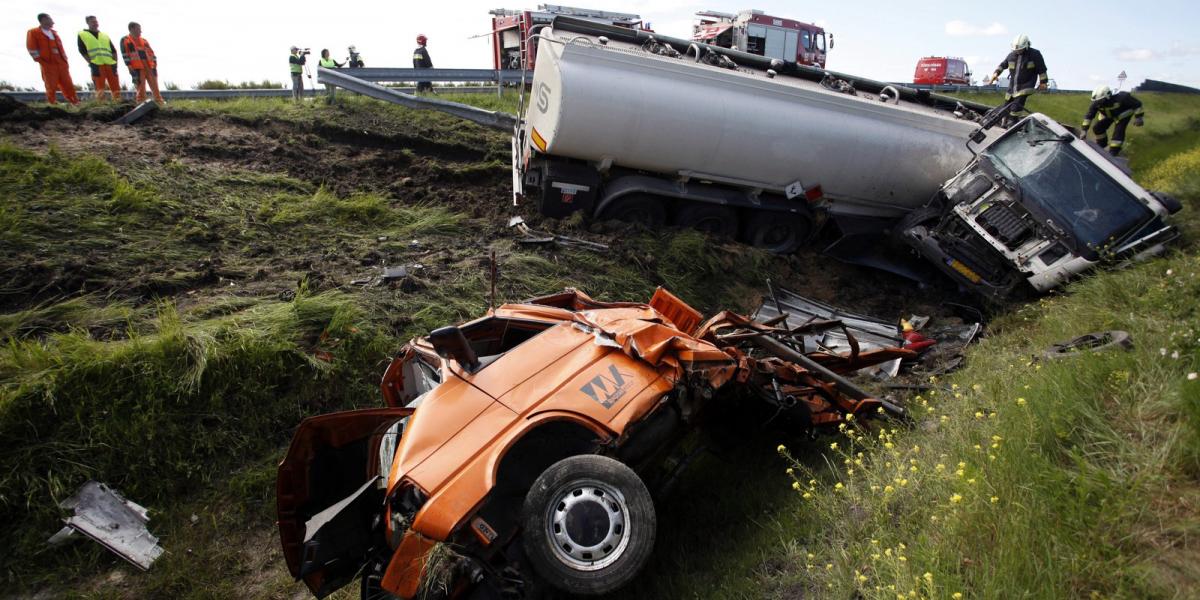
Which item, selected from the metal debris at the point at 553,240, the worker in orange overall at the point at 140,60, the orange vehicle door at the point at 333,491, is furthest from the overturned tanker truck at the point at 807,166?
the worker in orange overall at the point at 140,60

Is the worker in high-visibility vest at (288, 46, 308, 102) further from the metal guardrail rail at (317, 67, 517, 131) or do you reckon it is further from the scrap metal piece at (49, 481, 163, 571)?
the scrap metal piece at (49, 481, 163, 571)

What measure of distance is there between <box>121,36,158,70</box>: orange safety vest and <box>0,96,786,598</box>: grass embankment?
401 cm

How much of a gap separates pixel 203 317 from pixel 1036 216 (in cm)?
786

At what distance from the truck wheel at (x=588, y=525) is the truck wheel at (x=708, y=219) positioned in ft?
17.6

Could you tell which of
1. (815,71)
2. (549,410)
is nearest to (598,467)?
(549,410)

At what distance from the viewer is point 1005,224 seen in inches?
277

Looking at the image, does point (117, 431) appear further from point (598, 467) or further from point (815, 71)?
point (815, 71)

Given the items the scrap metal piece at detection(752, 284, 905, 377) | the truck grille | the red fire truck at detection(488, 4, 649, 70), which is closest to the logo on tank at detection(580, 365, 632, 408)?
the scrap metal piece at detection(752, 284, 905, 377)

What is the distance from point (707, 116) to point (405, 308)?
12.9ft

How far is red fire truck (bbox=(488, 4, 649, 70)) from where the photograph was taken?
1653 centimetres

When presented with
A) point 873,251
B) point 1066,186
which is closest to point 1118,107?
point 1066,186

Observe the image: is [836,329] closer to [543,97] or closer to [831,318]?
[831,318]

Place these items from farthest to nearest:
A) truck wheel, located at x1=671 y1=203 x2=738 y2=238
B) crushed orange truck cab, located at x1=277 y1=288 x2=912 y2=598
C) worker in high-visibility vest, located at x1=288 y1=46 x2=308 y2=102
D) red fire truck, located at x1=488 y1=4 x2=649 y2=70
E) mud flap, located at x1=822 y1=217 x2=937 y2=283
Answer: red fire truck, located at x1=488 y1=4 x2=649 y2=70 → worker in high-visibility vest, located at x1=288 y1=46 x2=308 y2=102 → mud flap, located at x1=822 y1=217 x2=937 y2=283 → truck wheel, located at x1=671 y1=203 x2=738 y2=238 → crushed orange truck cab, located at x1=277 y1=288 x2=912 y2=598

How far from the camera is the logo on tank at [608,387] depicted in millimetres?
3344
